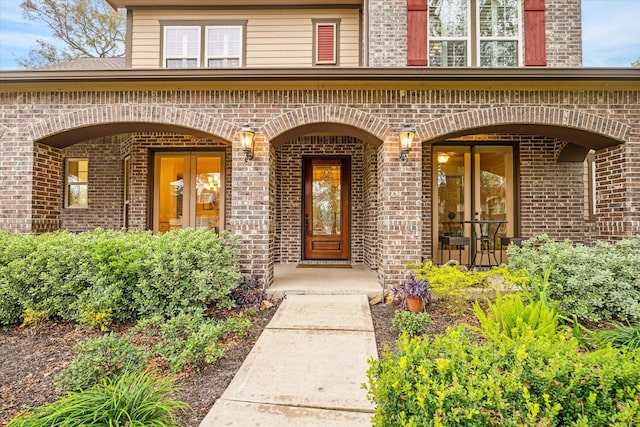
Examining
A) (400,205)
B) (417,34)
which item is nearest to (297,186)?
(400,205)

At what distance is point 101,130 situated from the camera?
513 centimetres

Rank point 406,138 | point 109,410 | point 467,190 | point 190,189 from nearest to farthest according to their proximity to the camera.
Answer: point 109,410, point 406,138, point 467,190, point 190,189

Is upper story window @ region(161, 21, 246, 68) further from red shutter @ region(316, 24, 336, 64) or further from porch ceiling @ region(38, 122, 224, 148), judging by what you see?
porch ceiling @ region(38, 122, 224, 148)

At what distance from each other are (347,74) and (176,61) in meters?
4.37

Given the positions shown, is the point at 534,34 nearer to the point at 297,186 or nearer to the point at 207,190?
the point at 297,186

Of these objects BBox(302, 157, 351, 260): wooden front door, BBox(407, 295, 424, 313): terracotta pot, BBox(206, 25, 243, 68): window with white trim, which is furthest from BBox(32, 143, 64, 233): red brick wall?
BBox(407, 295, 424, 313): terracotta pot

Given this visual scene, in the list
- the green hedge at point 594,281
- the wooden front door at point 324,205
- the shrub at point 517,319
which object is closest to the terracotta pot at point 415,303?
the shrub at point 517,319

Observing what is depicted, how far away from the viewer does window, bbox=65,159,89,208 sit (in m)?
8.05

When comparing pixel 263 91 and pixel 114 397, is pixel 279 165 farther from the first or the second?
pixel 114 397

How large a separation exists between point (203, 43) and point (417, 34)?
4.30 metres

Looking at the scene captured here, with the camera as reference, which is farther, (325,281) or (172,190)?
(172,190)

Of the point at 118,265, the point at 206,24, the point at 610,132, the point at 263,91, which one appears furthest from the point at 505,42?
the point at 118,265

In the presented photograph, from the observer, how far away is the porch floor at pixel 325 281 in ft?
15.5

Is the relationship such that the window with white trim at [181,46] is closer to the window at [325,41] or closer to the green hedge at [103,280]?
the window at [325,41]
